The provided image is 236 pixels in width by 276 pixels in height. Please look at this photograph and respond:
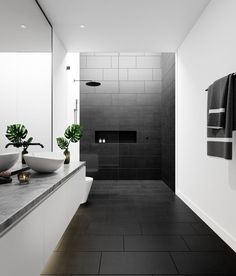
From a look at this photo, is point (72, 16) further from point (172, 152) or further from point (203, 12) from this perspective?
point (172, 152)

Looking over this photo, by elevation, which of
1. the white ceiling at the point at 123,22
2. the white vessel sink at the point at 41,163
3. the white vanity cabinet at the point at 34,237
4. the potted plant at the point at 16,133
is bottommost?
the white vanity cabinet at the point at 34,237

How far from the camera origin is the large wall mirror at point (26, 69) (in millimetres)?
2359

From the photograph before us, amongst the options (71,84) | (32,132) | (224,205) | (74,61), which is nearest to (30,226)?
(32,132)

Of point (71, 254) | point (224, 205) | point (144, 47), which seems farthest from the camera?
point (144, 47)

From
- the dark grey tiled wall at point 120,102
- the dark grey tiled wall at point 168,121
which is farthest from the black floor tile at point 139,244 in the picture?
the dark grey tiled wall at point 120,102

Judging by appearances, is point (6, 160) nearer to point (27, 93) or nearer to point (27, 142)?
point (27, 142)

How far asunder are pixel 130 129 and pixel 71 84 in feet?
6.18

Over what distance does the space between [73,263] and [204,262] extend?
1114mm

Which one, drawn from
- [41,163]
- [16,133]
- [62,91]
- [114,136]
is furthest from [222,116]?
[114,136]

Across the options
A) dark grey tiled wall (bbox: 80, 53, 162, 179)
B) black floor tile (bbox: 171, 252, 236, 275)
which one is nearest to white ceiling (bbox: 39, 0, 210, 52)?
dark grey tiled wall (bbox: 80, 53, 162, 179)

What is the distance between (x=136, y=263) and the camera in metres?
2.18

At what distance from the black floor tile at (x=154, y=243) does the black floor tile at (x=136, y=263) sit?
108 millimetres

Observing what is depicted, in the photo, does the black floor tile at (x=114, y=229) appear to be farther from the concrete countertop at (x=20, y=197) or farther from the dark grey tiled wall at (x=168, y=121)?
the dark grey tiled wall at (x=168, y=121)

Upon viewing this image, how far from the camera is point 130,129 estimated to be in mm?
6430
